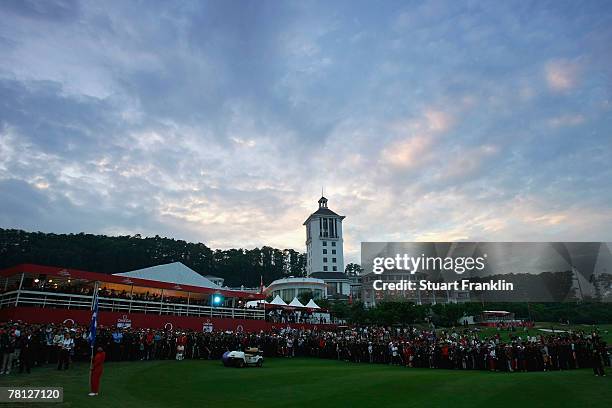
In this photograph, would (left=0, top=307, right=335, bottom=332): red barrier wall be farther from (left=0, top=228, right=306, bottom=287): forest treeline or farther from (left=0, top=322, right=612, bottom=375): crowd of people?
(left=0, top=228, right=306, bottom=287): forest treeline

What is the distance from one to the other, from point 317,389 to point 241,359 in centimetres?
1084

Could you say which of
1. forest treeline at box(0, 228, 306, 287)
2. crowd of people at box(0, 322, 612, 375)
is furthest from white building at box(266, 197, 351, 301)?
crowd of people at box(0, 322, 612, 375)

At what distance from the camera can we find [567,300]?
80.1m

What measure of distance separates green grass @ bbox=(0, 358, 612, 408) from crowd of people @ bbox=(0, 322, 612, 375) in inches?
64.4

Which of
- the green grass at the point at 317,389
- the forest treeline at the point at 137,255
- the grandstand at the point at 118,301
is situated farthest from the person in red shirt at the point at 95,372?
the forest treeline at the point at 137,255

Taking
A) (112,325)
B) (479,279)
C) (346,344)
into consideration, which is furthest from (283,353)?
(479,279)

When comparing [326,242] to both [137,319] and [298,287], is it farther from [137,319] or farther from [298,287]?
[137,319]

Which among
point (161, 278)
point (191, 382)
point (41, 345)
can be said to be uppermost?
point (161, 278)

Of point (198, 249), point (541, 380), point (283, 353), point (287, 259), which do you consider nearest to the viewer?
point (541, 380)

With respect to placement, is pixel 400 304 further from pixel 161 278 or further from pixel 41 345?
pixel 41 345

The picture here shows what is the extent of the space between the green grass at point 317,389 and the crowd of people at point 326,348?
64.4 inches

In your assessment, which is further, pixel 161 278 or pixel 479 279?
pixel 479 279

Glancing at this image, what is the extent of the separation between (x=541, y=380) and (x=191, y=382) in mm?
15316

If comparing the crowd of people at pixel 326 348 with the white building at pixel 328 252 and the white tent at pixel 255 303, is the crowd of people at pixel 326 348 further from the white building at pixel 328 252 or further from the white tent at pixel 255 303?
the white building at pixel 328 252
